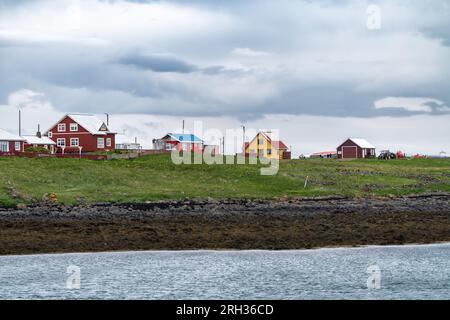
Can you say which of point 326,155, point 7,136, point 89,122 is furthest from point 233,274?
point 326,155

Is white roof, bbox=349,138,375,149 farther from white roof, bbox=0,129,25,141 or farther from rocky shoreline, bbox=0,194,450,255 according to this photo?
rocky shoreline, bbox=0,194,450,255

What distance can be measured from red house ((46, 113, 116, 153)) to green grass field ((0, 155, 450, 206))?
1312 inches

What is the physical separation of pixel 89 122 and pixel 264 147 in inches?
1148

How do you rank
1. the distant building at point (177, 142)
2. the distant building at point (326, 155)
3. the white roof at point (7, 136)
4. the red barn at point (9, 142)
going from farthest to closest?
1. the distant building at point (326, 155)
2. the distant building at point (177, 142)
3. the red barn at point (9, 142)
4. the white roof at point (7, 136)

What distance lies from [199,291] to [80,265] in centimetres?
706

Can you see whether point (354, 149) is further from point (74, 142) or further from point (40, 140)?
point (40, 140)

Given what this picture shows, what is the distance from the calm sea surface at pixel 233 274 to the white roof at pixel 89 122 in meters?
83.1

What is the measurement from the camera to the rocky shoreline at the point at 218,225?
131 ft

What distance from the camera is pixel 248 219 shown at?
4816 cm

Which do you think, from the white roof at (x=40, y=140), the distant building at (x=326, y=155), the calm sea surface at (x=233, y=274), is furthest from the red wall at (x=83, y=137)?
the calm sea surface at (x=233, y=274)

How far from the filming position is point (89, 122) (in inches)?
4766

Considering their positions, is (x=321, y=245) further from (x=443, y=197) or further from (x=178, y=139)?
(x=178, y=139)

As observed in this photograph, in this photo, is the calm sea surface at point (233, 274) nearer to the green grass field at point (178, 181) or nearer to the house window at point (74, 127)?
the green grass field at point (178, 181)
